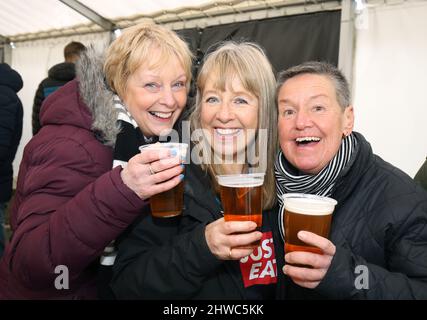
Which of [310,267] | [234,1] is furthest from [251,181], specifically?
[234,1]

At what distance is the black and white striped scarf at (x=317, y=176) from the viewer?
1.59 metres

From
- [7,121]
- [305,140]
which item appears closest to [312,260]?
[305,140]

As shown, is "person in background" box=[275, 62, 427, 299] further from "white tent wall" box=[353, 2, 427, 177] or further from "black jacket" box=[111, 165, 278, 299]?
"white tent wall" box=[353, 2, 427, 177]

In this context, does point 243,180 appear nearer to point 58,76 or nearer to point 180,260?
point 180,260

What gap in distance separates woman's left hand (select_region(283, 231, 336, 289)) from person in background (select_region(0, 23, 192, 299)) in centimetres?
52

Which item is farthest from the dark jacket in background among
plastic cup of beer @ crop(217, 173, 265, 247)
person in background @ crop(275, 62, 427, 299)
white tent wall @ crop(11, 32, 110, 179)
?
white tent wall @ crop(11, 32, 110, 179)

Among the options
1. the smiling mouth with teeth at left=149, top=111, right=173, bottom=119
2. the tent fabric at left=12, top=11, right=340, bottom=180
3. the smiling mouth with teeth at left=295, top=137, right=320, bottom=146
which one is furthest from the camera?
the tent fabric at left=12, top=11, right=340, bottom=180

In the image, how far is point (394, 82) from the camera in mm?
3391

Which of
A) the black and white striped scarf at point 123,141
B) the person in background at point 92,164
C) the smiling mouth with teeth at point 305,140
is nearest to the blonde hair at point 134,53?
the person in background at point 92,164

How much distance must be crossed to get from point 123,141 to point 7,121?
1742 millimetres

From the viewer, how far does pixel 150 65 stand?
1.72m

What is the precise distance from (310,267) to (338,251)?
0.11m

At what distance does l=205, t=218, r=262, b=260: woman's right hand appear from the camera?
1.23 m
